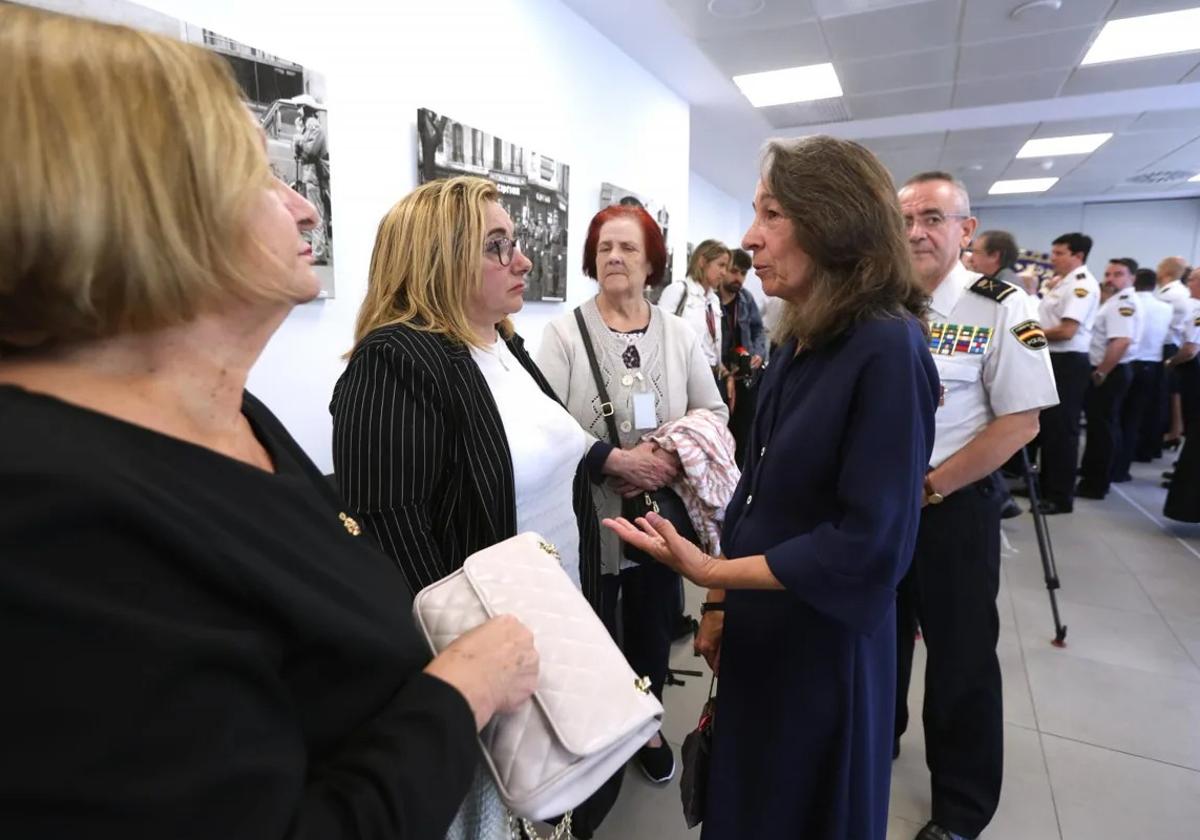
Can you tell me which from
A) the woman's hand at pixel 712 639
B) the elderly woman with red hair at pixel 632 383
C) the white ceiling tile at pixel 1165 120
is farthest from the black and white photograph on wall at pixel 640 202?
the white ceiling tile at pixel 1165 120

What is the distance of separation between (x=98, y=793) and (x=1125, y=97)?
8.38m

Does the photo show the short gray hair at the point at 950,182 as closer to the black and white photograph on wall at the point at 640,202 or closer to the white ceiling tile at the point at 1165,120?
the black and white photograph on wall at the point at 640,202

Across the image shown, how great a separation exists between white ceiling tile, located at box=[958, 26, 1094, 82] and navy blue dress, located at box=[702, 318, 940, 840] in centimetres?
489

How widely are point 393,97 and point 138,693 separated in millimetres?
2769

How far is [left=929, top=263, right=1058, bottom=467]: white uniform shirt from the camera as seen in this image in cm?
164

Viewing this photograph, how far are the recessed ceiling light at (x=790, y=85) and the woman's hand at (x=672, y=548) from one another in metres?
5.05

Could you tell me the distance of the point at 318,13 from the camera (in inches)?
88.6

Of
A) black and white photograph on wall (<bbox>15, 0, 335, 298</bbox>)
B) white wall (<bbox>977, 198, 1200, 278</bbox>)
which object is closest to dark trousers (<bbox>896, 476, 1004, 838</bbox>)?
black and white photograph on wall (<bbox>15, 0, 335, 298</bbox>)

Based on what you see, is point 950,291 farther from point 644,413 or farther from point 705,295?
point 705,295

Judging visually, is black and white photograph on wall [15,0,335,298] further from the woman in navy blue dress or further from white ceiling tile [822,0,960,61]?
white ceiling tile [822,0,960,61]

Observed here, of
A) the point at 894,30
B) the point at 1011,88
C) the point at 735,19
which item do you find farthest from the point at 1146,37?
the point at 735,19

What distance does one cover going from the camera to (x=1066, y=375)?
4.84 metres

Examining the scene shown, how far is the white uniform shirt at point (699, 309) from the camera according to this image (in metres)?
4.48

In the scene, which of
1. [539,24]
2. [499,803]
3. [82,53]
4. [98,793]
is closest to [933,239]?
[499,803]
